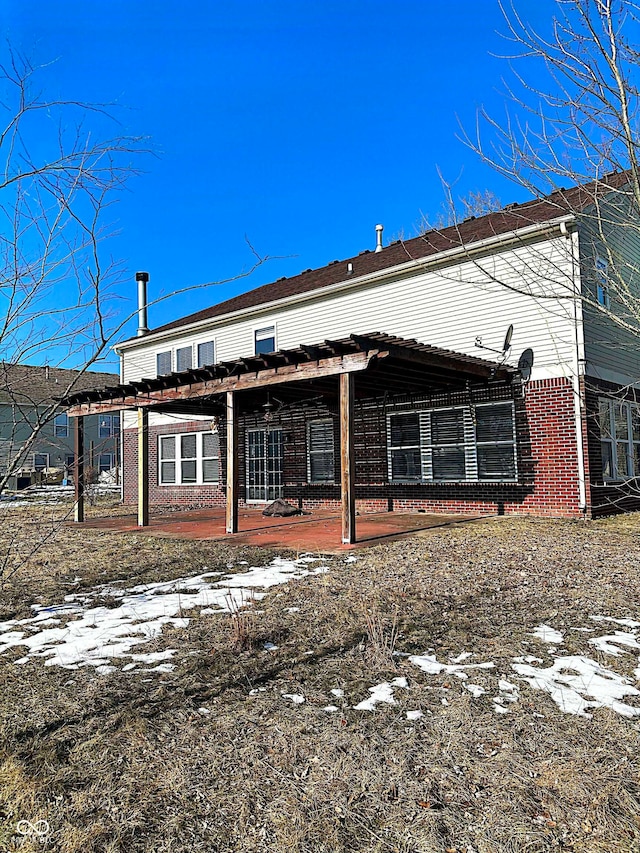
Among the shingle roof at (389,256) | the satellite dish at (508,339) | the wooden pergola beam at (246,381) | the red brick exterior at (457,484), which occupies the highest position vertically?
the shingle roof at (389,256)

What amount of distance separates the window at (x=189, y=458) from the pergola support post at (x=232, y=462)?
6.98 metres

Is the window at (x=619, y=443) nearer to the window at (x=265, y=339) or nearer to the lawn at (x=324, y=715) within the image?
the lawn at (x=324, y=715)

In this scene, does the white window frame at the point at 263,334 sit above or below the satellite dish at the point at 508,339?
above

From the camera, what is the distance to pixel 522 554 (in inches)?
293

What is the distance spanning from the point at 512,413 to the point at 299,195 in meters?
6.15

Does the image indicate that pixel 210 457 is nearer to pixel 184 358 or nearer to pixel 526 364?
pixel 184 358

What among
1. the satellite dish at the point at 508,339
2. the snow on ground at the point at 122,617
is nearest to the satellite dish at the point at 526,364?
the satellite dish at the point at 508,339

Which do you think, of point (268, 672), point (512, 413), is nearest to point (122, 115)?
point (268, 672)

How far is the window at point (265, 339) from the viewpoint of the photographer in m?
15.9

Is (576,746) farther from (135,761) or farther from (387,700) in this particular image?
(135,761)

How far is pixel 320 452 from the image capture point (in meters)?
14.9

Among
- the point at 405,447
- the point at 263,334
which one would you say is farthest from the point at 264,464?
the point at 405,447

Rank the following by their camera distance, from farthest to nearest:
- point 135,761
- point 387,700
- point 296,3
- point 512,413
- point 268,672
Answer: point 512,413 → point 296,3 → point 268,672 → point 387,700 → point 135,761

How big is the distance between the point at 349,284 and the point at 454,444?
463 cm
